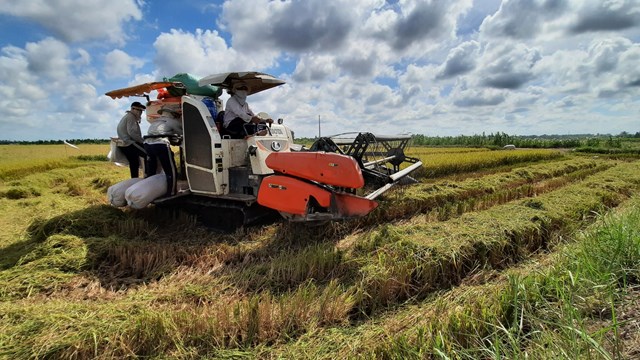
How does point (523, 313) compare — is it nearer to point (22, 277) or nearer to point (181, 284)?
point (181, 284)

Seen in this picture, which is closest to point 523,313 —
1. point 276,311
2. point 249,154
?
point 276,311

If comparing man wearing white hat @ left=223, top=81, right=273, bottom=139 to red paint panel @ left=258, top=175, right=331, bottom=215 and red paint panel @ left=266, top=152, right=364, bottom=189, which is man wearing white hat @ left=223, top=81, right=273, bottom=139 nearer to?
red paint panel @ left=266, top=152, right=364, bottom=189

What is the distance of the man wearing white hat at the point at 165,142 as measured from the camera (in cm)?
570

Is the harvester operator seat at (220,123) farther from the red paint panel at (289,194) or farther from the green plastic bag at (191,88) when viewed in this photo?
the red paint panel at (289,194)

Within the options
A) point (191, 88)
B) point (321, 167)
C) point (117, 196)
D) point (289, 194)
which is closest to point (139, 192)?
point (117, 196)

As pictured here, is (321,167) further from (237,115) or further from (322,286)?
(237,115)

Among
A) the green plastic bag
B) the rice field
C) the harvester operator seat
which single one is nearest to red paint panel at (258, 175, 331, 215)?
the rice field

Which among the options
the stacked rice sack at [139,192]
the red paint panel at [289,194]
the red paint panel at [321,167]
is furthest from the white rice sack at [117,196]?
the red paint panel at [321,167]

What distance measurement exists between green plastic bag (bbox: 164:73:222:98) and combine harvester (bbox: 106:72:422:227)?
118 mm

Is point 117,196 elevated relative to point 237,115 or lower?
lower

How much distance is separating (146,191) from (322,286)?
11.8ft

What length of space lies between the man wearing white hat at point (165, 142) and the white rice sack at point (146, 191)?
114 millimetres

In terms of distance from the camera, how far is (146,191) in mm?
5520

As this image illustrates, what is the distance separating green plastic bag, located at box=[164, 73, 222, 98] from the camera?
5.92 meters
